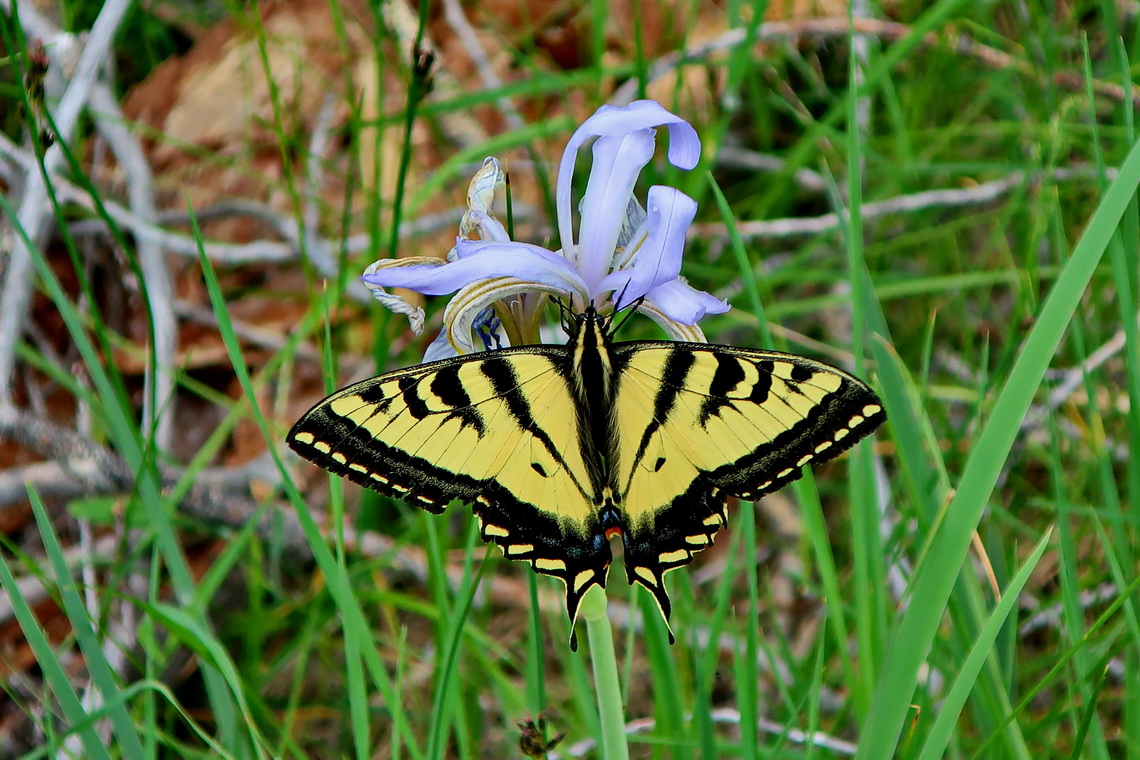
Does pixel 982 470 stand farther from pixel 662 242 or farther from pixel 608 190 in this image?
pixel 608 190

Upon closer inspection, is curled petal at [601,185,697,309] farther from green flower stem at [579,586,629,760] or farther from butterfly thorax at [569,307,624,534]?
green flower stem at [579,586,629,760]

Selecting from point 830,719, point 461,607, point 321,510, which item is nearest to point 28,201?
point 321,510

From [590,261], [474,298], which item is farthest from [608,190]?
[474,298]

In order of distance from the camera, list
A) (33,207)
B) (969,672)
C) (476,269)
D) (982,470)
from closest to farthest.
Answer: (982,470)
(969,672)
(476,269)
(33,207)

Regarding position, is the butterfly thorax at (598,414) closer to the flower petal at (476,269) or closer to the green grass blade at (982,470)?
the flower petal at (476,269)

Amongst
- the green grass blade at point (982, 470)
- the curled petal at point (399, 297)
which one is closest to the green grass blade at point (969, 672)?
the green grass blade at point (982, 470)
